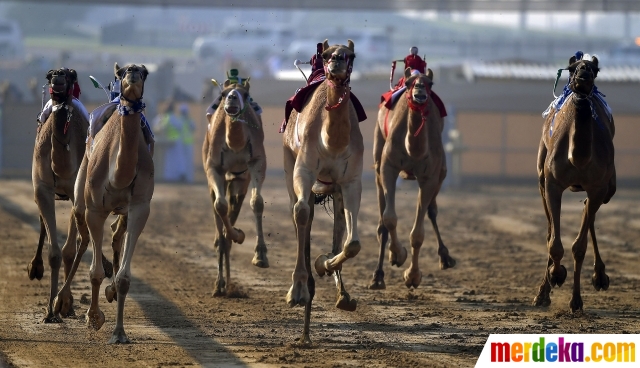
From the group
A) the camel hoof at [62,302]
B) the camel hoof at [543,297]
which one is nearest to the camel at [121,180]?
the camel hoof at [62,302]

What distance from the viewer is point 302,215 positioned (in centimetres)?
910

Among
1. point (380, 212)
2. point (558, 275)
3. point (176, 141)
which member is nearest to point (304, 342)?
point (558, 275)

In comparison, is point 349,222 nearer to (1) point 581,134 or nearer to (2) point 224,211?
(1) point 581,134

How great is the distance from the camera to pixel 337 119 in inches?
358

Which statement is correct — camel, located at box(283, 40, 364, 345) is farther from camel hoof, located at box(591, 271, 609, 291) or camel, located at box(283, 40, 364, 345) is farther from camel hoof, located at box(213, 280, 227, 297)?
camel hoof, located at box(591, 271, 609, 291)

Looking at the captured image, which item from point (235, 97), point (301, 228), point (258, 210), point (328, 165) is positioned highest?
point (235, 97)

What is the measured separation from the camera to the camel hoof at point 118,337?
8992mm

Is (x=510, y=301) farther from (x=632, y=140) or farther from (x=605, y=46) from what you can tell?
(x=605, y=46)

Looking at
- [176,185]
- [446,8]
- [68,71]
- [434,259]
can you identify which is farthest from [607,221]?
[446,8]

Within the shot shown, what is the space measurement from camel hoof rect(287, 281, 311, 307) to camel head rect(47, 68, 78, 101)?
299 centimetres

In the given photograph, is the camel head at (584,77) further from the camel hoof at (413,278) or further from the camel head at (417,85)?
the camel hoof at (413,278)

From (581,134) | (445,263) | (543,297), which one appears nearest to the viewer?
(581,134)

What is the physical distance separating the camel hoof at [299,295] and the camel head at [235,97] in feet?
10.3

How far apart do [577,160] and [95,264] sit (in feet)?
14.7
